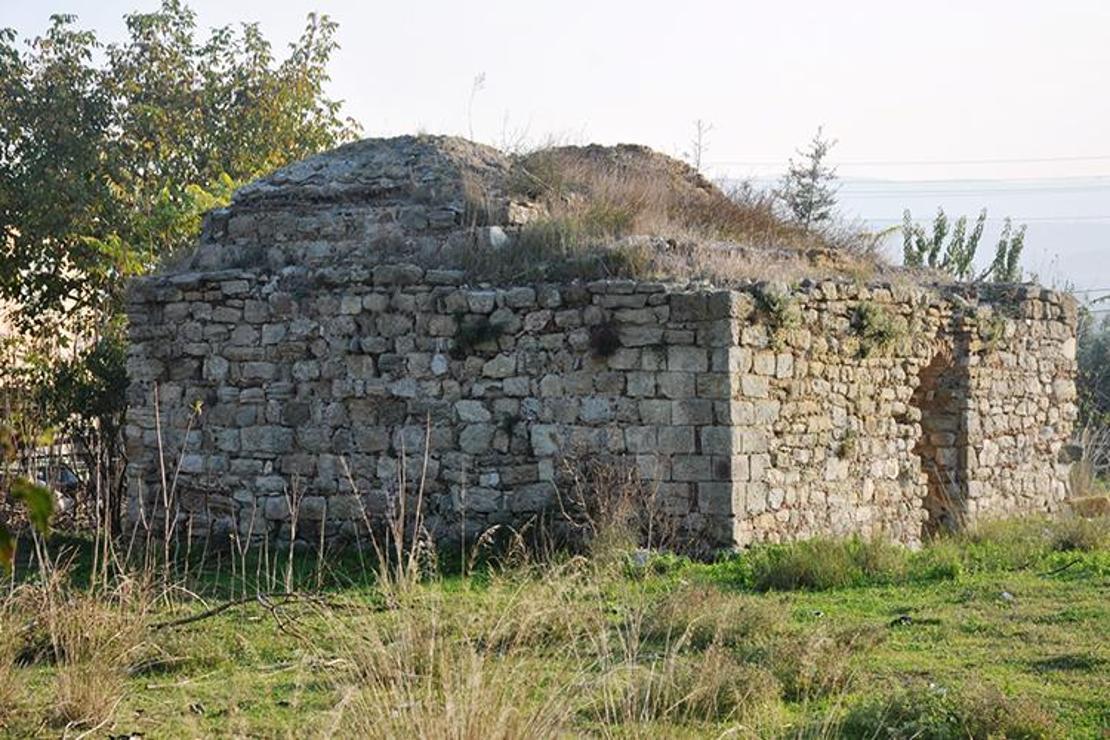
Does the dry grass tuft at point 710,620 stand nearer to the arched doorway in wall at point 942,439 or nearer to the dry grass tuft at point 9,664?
the dry grass tuft at point 9,664

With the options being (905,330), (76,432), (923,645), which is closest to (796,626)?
(923,645)

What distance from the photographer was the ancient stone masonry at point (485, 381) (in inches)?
402

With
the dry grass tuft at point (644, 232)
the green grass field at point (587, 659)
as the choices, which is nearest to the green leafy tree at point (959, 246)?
the dry grass tuft at point (644, 232)

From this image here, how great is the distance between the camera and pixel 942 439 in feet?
42.4

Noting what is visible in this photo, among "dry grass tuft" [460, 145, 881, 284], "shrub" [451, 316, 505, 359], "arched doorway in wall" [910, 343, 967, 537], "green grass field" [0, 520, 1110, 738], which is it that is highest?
"dry grass tuft" [460, 145, 881, 284]

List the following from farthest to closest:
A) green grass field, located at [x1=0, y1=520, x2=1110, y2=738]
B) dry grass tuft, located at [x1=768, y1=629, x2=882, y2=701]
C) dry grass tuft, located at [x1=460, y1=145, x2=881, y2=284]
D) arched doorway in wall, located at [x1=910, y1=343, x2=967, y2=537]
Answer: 1. arched doorway in wall, located at [x1=910, y1=343, x2=967, y2=537]
2. dry grass tuft, located at [x1=460, y1=145, x2=881, y2=284]
3. dry grass tuft, located at [x1=768, y1=629, x2=882, y2=701]
4. green grass field, located at [x1=0, y1=520, x2=1110, y2=738]

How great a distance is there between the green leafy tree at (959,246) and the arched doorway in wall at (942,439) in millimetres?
8054

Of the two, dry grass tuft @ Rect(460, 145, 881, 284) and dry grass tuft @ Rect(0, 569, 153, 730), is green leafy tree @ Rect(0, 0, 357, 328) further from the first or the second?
dry grass tuft @ Rect(0, 569, 153, 730)

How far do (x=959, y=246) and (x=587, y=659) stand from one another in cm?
1707

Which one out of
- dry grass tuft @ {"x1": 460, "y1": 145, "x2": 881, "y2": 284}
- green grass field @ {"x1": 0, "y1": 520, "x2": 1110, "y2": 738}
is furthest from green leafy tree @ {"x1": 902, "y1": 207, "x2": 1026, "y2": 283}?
green grass field @ {"x1": 0, "y1": 520, "x2": 1110, "y2": 738}

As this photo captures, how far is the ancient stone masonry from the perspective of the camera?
10.2m

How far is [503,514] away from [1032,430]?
6.38 metres

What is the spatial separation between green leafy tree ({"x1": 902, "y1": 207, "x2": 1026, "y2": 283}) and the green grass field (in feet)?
40.6

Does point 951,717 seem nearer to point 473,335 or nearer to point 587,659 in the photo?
point 587,659
